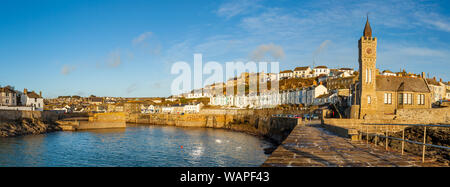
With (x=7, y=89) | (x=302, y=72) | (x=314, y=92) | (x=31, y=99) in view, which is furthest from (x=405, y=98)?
(x=302, y=72)

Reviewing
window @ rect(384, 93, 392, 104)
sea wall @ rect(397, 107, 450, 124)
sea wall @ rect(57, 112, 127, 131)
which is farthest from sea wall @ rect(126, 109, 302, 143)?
sea wall @ rect(57, 112, 127, 131)

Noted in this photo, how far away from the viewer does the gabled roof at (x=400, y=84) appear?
36.6 m

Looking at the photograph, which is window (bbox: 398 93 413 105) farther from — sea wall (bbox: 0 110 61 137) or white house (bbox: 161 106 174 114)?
white house (bbox: 161 106 174 114)

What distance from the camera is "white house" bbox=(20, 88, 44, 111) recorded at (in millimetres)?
70875

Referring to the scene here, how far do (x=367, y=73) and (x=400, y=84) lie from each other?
756 cm

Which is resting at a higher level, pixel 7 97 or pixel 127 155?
pixel 7 97

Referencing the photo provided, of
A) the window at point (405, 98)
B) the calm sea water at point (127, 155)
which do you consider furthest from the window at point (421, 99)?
the calm sea water at point (127, 155)

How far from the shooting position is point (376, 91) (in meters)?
35.8

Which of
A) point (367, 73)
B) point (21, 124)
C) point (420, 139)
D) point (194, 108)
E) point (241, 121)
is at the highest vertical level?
point (367, 73)

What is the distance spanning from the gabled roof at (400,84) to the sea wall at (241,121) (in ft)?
38.6

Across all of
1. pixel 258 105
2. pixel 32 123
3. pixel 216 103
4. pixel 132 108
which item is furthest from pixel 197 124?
pixel 132 108

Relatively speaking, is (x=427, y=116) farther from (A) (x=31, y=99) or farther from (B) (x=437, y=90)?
(A) (x=31, y=99)

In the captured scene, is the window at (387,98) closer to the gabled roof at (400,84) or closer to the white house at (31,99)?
the gabled roof at (400,84)
